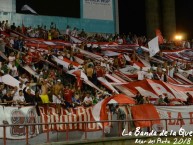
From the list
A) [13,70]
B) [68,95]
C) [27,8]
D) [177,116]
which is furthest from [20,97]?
[27,8]

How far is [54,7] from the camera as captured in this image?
39562mm

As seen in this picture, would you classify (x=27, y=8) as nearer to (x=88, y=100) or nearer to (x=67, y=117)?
(x=88, y=100)

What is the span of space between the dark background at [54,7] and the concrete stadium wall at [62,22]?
33cm

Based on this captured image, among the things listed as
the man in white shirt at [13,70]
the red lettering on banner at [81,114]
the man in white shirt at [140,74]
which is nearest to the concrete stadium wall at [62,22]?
the man in white shirt at [140,74]

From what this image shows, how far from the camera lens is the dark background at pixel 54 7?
38.3 metres

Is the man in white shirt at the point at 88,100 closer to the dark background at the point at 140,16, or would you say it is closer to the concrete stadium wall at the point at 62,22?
the concrete stadium wall at the point at 62,22

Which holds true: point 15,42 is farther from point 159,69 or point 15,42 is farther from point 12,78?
point 159,69

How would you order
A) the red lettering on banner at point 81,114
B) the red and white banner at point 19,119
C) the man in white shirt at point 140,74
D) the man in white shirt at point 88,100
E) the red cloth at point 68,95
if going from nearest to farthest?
the red and white banner at point 19,119 < the red lettering on banner at point 81,114 < the man in white shirt at point 88,100 < the red cloth at point 68,95 < the man in white shirt at point 140,74

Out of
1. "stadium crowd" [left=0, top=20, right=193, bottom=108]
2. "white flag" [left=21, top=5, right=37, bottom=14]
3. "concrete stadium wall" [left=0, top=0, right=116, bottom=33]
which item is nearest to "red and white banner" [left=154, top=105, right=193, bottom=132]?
"stadium crowd" [left=0, top=20, right=193, bottom=108]

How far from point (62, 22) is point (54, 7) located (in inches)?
50.4

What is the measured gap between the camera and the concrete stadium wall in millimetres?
37031

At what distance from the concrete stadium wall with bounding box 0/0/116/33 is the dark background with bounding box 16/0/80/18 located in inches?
13.1

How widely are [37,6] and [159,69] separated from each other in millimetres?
12097

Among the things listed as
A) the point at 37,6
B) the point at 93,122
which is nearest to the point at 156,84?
the point at 93,122
